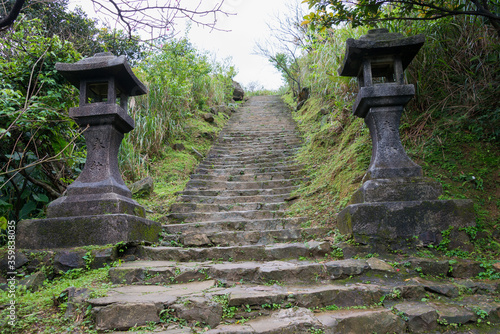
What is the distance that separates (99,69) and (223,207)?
250 cm

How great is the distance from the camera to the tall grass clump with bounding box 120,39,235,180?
5.75m

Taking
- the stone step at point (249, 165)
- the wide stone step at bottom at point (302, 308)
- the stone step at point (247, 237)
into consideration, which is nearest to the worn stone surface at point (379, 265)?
the wide stone step at bottom at point (302, 308)

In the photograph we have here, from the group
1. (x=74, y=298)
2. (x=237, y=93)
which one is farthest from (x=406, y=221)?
(x=237, y=93)

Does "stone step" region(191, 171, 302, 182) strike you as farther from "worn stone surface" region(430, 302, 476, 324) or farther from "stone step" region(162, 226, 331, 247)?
"worn stone surface" region(430, 302, 476, 324)

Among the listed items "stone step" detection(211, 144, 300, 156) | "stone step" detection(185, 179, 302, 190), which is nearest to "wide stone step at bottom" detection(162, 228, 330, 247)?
"stone step" detection(185, 179, 302, 190)

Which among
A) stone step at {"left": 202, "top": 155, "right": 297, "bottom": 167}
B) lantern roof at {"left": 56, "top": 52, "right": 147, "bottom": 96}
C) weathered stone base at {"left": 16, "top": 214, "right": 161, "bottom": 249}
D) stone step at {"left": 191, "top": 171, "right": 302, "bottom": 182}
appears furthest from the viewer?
stone step at {"left": 202, "top": 155, "right": 297, "bottom": 167}

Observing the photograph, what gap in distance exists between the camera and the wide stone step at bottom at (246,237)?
3547 millimetres

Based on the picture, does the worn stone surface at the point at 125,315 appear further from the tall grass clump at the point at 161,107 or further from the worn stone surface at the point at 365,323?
the tall grass clump at the point at 161,107

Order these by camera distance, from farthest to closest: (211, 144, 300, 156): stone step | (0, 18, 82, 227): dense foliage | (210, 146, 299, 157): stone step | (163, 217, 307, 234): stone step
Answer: (211, 144, 300, 156): stone step
(210, 146, 299, 157): stone step
(163, 217, 307, 234): stone step
(0, 18, 82, 227): dense foliage

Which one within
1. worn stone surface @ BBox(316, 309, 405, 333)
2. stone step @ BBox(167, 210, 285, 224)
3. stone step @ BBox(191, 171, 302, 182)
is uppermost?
stone step @ BBox(191, 171, 302, 182)

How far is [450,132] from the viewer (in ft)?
11.6

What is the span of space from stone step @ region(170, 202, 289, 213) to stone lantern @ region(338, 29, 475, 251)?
1.43m

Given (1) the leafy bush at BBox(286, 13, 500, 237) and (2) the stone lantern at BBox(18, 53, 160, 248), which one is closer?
(2) the stone lantern at BBox(18, 53, 160, 248)

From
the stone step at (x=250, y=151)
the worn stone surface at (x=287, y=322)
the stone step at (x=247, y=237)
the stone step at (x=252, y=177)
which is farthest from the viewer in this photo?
the stone step at (x=250, y=151)
